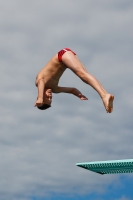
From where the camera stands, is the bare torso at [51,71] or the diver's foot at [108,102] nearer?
the diver's foot at [108,102]

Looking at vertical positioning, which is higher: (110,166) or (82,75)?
(82,75)

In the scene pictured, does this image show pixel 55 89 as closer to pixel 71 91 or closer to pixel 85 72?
pixel 71 91

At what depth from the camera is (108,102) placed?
54.2 feet

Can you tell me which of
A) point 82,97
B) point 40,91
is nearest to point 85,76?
point 40,91

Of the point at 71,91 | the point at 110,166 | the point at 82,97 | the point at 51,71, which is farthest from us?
the point at 110,166

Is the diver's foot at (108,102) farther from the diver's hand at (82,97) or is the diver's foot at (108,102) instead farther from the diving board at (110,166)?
the diving board at (110,166)

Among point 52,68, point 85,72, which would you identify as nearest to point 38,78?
point 52,68

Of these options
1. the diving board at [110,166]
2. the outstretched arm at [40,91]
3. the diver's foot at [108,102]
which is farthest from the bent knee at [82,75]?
the diving board at [110,166]

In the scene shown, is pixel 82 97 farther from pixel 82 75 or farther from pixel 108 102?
pixel 108 102

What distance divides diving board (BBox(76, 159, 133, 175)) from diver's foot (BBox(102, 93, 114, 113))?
4856 millimetres

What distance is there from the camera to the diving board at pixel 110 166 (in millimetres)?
21250

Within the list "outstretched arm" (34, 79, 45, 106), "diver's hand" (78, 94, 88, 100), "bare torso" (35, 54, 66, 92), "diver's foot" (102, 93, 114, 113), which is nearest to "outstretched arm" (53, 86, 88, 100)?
"diver's hand" (78, 94, 88, 100)

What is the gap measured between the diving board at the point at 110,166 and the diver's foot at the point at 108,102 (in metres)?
4.86

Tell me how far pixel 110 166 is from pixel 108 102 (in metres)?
6.04
